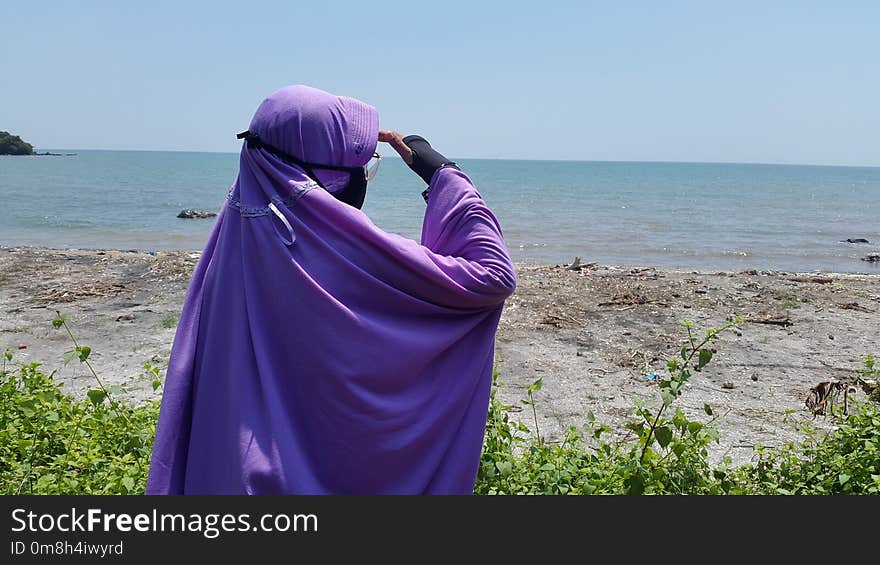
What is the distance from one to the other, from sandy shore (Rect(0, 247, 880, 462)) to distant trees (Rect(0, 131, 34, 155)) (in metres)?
123

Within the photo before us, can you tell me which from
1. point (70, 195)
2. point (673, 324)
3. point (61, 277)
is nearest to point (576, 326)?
point (673, 324)

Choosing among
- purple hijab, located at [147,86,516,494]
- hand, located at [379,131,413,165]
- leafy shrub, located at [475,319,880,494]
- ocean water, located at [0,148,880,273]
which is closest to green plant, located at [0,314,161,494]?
purple hijab, located at [147,86,516,494]

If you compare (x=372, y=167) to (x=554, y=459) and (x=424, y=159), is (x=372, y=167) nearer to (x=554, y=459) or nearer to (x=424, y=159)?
(x=424, y=159)

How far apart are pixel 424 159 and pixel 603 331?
20.0ft

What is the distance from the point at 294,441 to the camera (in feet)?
5.73

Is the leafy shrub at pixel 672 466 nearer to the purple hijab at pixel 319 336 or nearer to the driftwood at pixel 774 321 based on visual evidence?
the purple hijab at pixel 319 336

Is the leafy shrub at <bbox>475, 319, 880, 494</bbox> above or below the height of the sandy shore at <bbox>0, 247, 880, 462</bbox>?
above

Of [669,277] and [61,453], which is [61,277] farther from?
[669,277]

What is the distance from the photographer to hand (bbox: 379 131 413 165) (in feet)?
6.95

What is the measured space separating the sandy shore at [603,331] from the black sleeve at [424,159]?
3.15 m

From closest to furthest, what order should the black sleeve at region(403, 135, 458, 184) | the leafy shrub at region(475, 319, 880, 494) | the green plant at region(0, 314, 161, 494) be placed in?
the black sleeve at region(403, 135, 458, 184) → the leafy shrub at region(475, 319, 880, 494) → the green plant at region(0, 314, 161, 494)

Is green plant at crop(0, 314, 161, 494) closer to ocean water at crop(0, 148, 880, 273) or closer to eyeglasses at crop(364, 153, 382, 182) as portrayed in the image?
eyeglasses at crop(364, 153, 382, 182)

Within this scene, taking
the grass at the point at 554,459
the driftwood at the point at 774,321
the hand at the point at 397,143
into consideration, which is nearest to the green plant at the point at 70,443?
the grass at the point at 554,459

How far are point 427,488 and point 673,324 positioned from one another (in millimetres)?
6809
